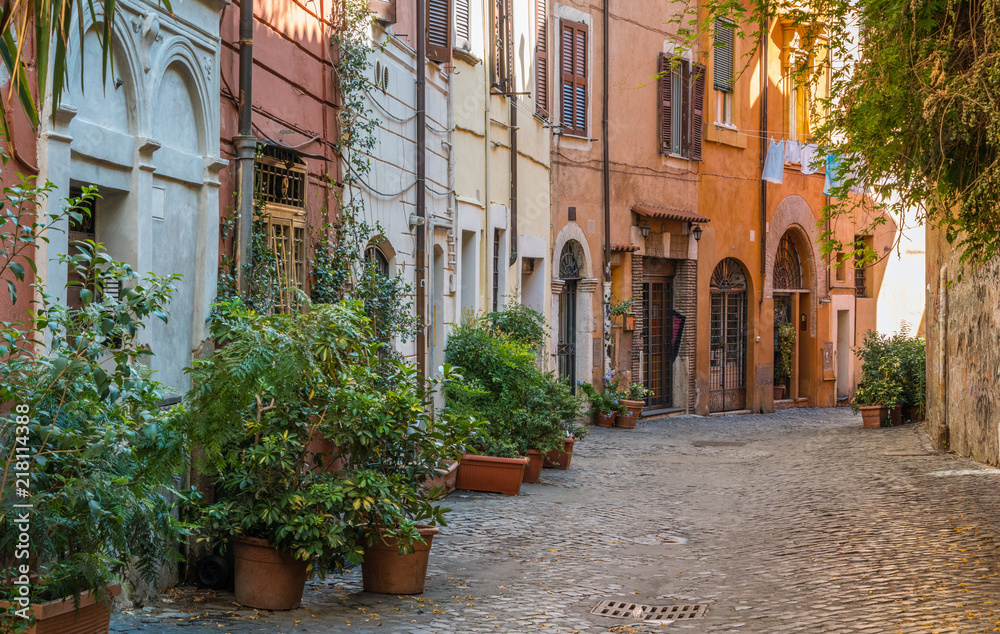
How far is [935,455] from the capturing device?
1284 cm

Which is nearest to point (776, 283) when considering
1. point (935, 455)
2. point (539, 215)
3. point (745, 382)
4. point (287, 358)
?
point (745, 382)

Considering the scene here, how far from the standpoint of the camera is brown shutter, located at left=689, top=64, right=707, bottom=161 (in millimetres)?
19953

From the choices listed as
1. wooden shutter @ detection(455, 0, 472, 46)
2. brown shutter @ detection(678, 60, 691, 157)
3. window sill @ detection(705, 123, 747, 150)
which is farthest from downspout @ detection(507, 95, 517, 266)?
window sill @ detection(705, 123, 747, 150)

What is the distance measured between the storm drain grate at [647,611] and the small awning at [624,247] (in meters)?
11.9

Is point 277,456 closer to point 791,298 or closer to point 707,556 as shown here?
point 707,556

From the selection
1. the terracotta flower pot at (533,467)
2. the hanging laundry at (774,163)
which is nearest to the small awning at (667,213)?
the hanging laundry at (774,163)

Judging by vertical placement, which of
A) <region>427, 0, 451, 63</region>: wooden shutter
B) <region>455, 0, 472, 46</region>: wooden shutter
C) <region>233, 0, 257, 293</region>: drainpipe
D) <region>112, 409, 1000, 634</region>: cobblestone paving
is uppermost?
<region>455, 0, 472, 46</region>: wooden shutter

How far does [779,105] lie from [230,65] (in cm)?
1757

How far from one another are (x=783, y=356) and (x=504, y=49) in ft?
37.8

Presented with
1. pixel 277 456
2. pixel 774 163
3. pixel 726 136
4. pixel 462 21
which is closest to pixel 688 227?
pixel 726 136

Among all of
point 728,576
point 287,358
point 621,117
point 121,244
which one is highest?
point 621,117

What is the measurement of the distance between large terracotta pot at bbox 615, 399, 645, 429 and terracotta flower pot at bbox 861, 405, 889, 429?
11.9ft

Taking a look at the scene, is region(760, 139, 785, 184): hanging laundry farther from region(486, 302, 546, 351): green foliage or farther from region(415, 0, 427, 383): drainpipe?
region(415, 0, 427, 383): drainpipe

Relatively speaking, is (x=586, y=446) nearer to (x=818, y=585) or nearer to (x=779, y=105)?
(x=818, y=585)
